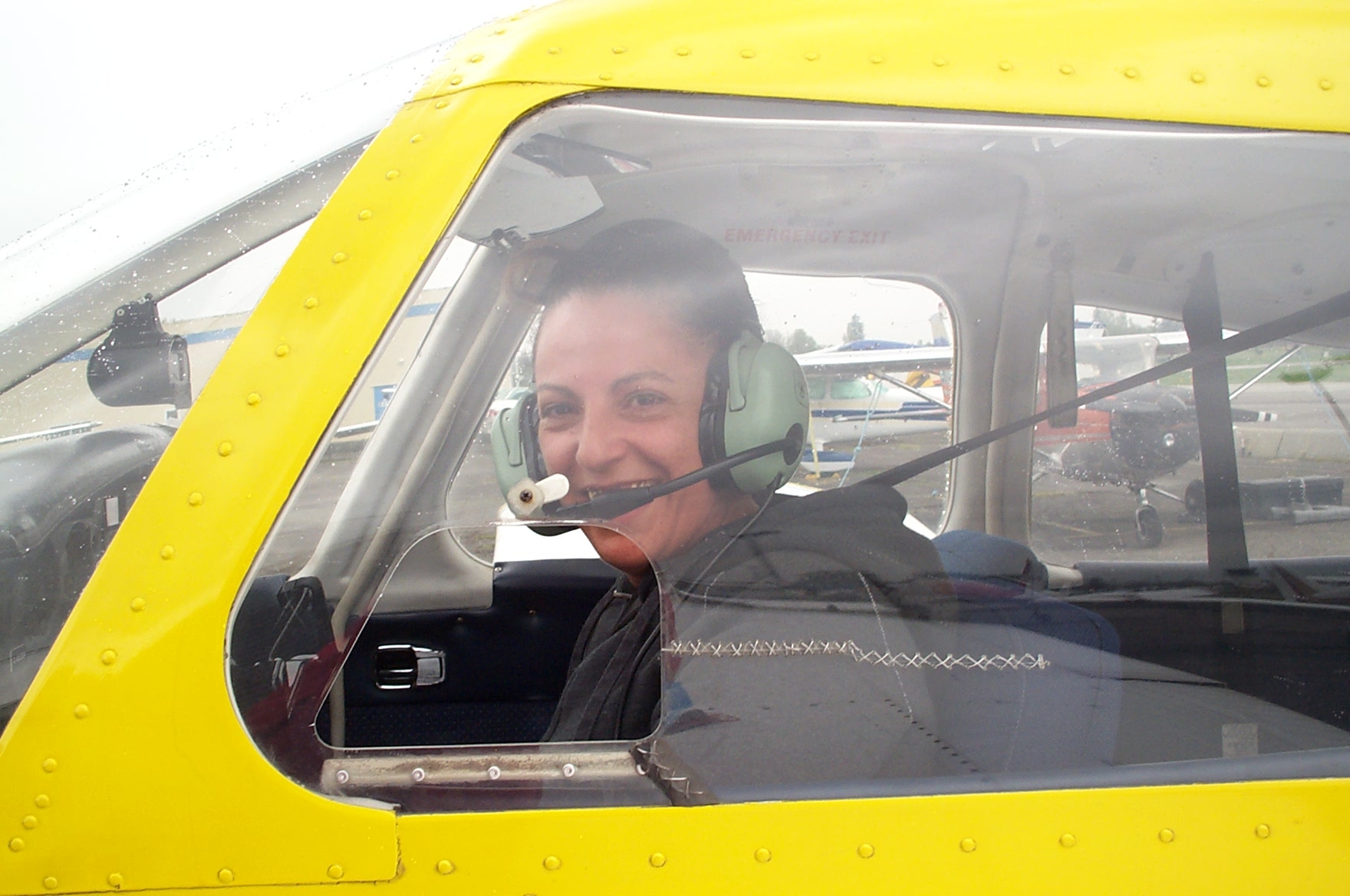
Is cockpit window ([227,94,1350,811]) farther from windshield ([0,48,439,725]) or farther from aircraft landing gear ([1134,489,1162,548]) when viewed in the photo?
windshield ([0,48,439,725])

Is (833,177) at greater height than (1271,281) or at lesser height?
greater

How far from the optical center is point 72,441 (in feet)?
2.95

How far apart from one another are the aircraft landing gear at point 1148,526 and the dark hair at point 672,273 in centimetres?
51

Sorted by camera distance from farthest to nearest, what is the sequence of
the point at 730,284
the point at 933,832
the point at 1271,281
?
1. the point at 1271,281
2. the point at 730,284
3. the point at 933,832

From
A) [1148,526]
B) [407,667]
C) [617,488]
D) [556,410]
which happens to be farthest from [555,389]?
[407,667]

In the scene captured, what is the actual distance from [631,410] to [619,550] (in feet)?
0.54

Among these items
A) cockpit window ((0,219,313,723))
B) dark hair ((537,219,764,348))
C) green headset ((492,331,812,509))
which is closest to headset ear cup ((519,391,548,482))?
green headset ((492,331,812,509))

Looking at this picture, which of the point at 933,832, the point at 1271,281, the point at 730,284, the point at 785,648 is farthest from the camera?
the point at 1271,281

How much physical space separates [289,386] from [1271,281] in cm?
120

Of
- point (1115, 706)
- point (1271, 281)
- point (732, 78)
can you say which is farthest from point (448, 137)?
point (1271, 281)

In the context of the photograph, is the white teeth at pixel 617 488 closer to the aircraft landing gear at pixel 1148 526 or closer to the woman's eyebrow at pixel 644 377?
the woman's eyebrow at pixel 644 377

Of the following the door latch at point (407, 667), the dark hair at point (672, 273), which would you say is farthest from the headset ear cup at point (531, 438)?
the door latch at point (407, 667)

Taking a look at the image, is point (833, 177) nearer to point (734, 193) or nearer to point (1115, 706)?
point (734, 193)

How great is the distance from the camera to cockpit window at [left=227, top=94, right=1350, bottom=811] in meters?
0.86
